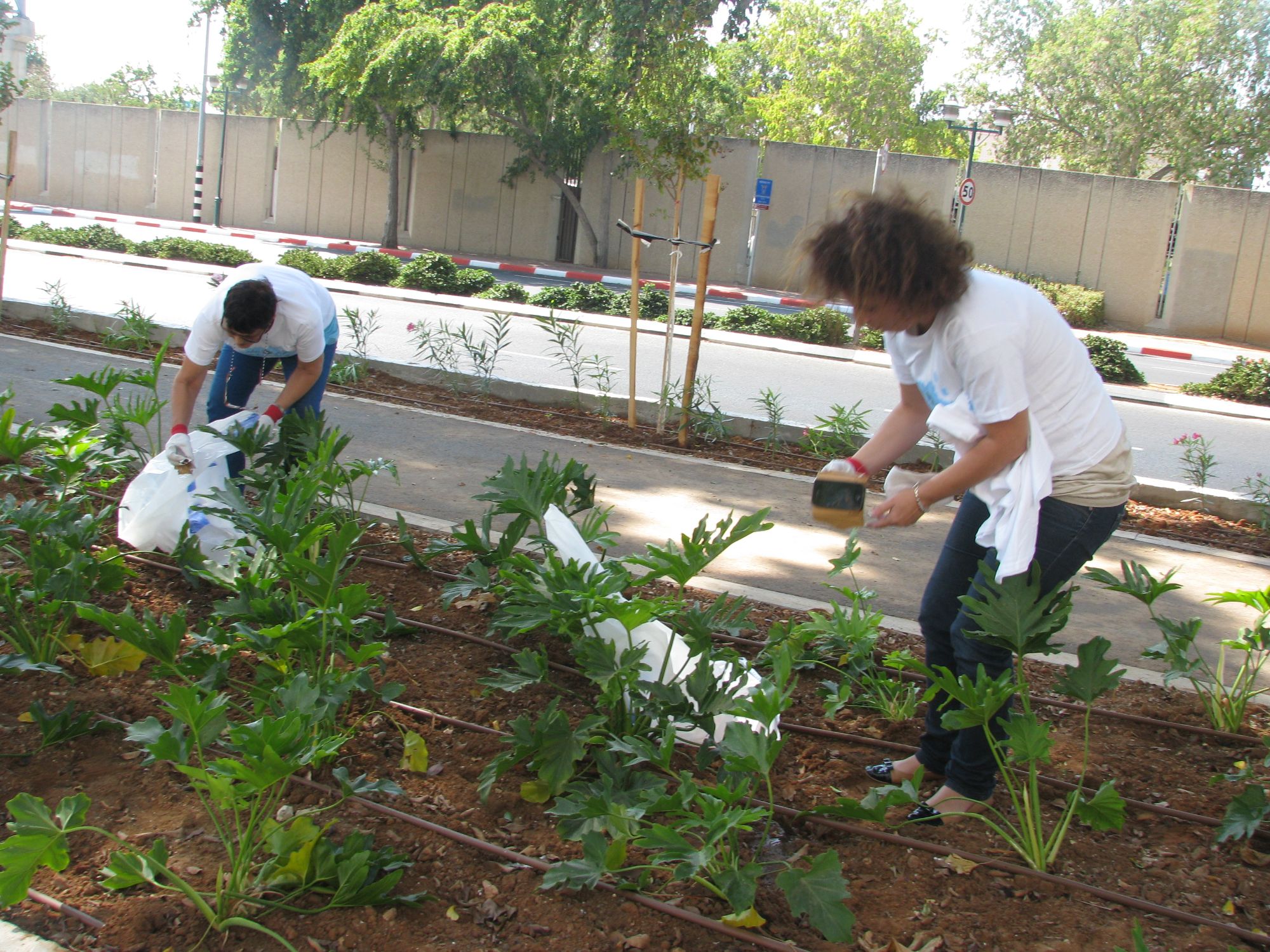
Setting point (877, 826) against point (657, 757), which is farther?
point (877, 826)

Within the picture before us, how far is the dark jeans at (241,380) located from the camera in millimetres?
4637

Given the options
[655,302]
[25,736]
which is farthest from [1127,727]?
[655,302]

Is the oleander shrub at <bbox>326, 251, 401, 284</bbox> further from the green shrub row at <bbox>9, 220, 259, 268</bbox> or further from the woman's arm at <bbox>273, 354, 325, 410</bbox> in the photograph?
the woman's arm at <bbox>273, 354, 325, 410</bbox>

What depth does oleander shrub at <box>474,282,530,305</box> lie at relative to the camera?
16500mm

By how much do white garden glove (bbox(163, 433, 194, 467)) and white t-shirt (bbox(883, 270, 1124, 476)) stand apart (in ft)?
8.71

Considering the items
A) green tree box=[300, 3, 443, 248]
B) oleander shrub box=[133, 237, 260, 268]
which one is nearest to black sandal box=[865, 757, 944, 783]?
oleander shrub box=[133, 237, 260, 268]

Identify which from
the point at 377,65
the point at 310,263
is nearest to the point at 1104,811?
the point at 310,263

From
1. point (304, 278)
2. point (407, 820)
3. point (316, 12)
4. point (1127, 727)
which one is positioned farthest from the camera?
point (316, 12)

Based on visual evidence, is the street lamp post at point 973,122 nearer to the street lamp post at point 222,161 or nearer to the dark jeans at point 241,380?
the dark jeans at point 241,380

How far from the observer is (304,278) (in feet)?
15.2

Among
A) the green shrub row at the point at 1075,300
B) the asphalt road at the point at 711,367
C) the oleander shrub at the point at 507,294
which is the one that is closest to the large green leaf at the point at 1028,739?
the asphalt road at the point at 711,367

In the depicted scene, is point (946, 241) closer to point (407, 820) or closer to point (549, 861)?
point (549, 861)

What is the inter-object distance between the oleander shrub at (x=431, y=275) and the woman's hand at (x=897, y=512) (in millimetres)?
14961

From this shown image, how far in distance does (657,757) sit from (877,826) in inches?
26.5
